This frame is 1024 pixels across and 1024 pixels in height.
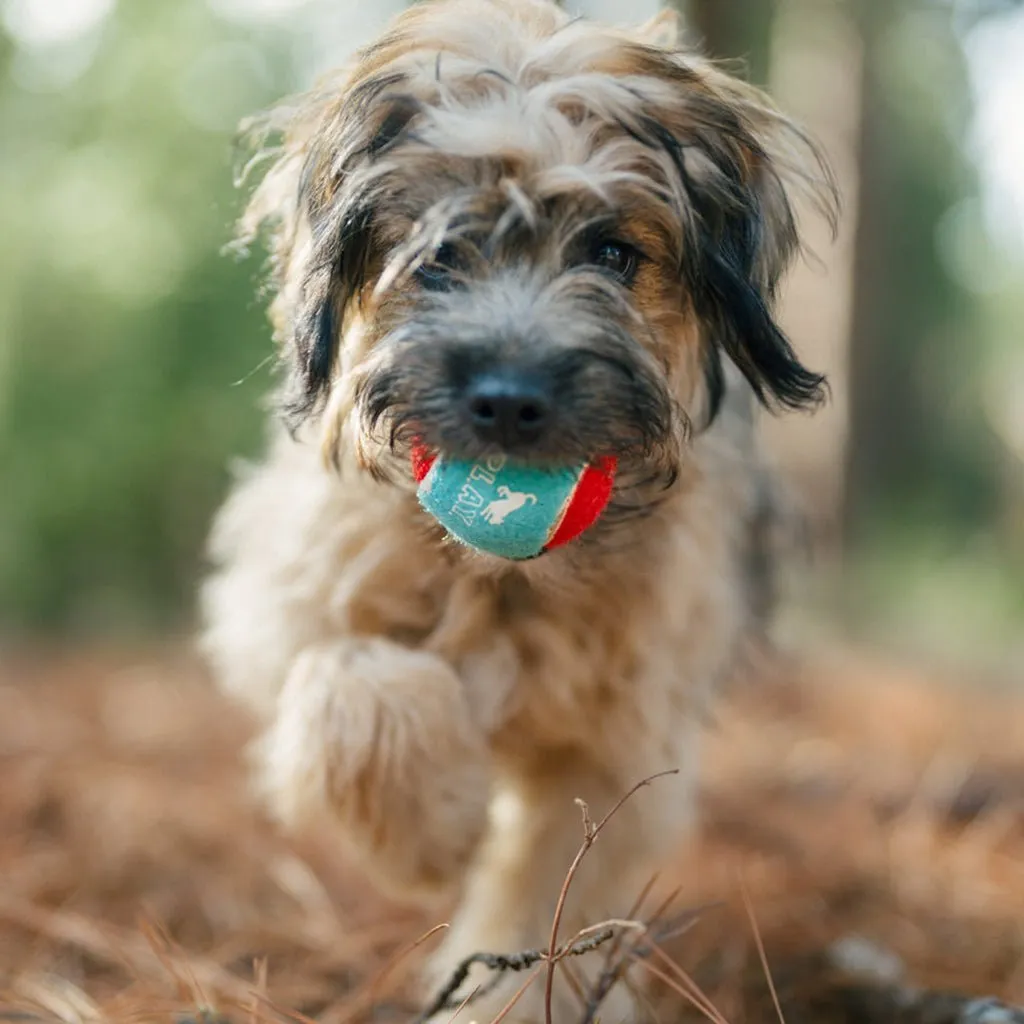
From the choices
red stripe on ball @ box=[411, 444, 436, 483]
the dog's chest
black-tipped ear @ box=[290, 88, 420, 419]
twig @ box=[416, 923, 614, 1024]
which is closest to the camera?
twig @ box=[416, 923, 614, 1024]

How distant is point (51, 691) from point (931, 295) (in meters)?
13.1

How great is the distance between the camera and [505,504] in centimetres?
207

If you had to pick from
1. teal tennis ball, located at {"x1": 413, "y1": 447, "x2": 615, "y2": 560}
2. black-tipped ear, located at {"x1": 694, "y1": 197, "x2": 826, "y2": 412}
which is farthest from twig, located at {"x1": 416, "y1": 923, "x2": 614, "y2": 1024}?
black-tipped ear, located at {"x1": 694, "y1": 197, "x2": 826, "y2": 412}

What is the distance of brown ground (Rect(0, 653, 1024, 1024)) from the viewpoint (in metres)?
2.45

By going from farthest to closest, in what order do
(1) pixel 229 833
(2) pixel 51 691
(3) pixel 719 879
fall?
(2) pixel 51 691 → (1) pixel 229 833 → (3) pixel 719 879

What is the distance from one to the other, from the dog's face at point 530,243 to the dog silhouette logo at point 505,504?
2.9 inches

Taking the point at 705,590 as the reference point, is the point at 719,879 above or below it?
below

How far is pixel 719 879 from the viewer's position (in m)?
3.53

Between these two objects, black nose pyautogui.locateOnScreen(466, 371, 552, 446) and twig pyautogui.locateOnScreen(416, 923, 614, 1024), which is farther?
black nose pyautogui.locateOnScreen(466, 371, 552, 446)

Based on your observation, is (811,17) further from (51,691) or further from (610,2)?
(51,691)

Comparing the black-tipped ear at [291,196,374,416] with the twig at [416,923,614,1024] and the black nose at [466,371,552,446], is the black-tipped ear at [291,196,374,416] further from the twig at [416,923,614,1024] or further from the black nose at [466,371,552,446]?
the twig at [416,923,614,1024]

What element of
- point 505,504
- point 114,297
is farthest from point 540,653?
point 114,297

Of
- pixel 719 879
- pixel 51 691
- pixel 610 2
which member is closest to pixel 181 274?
pixel 610 2

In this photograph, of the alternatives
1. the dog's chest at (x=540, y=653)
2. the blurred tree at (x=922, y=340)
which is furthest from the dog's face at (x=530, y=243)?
the blurred tree at (x=922, y=340)
